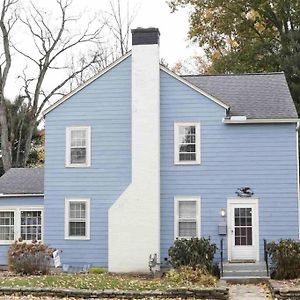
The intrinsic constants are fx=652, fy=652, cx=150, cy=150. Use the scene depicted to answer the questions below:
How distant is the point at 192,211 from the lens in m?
22.5

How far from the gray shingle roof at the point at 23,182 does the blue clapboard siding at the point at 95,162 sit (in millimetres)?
2102

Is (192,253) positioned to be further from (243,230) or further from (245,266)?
(243,230)

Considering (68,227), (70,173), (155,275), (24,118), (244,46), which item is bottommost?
(155,275)

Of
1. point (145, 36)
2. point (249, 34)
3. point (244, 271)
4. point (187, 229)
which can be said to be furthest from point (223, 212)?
point (249, 34)

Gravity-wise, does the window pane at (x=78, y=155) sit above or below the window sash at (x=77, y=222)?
above

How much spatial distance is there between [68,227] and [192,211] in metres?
4.43

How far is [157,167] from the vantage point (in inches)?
880

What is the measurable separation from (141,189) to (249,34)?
19.2 metres

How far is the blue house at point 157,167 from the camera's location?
2208 centimetres

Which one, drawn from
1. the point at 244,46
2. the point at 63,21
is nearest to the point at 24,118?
the point at 63,21

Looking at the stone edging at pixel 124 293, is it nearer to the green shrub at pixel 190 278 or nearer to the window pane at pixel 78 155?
the green shrub at pixel 190 278

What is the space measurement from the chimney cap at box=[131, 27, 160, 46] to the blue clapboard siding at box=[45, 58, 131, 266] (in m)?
0.85

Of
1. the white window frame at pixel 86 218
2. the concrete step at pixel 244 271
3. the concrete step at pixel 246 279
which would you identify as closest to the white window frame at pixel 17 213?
the white window frame at pixel 86 218

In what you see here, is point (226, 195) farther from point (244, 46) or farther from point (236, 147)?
point (244, 46)
